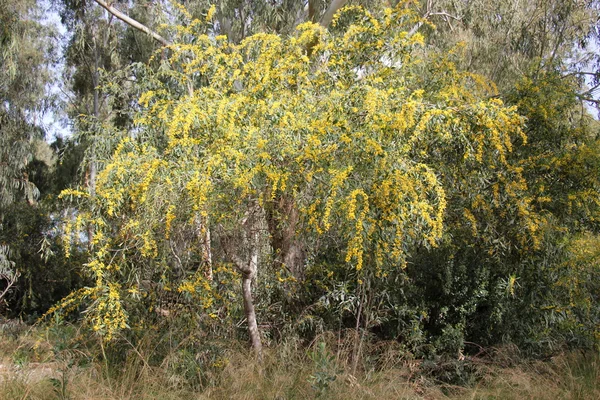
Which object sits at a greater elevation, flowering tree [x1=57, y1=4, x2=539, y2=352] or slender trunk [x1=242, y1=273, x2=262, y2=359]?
flowering tree [x1=57, y1=4, x2=539, y2=352]

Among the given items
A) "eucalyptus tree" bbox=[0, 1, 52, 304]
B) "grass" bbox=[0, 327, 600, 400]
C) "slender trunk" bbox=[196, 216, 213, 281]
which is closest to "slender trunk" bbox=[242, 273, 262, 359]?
"grass" bbox=[0, 327, 600, 400]

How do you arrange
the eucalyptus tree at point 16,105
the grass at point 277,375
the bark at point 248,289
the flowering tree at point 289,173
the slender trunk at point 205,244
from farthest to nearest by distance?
the eucalyptus tree at point 16,105
the bark at point 248,289
the slender trunk at point 205,244
the flowering tree at point 289,173
the grass at point 277,375

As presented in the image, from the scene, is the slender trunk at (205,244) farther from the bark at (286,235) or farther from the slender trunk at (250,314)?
the bark at (286,235)

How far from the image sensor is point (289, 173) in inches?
171

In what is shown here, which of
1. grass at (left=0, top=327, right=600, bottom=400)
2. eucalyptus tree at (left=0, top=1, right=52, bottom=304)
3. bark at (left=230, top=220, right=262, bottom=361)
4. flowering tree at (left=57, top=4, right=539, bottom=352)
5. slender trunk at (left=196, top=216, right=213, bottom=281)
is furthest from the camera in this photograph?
eucalyptus tree at (left=0, top=1, right=52, bottom=304)

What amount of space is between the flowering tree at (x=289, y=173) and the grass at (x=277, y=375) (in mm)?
295

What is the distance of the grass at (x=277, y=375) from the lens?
4.16 m

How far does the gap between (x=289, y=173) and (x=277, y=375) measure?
1.34 m

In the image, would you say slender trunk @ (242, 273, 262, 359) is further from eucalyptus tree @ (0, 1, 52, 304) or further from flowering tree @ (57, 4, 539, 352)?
eucalyptus tree @ (0, 1, 52, 304)

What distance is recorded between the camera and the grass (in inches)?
164

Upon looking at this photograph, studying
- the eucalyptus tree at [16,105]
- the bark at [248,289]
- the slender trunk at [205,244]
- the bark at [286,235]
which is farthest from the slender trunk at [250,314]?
the eucalyptus tree at [16,105]

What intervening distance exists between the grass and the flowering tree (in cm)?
29

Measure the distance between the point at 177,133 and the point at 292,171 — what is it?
0.82 m

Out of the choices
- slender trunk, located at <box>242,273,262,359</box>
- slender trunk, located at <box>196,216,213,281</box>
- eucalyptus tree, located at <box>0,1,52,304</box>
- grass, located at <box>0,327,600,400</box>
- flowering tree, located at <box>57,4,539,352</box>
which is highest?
eucalyptus tree, located at <box>0,1,52,304</box>
